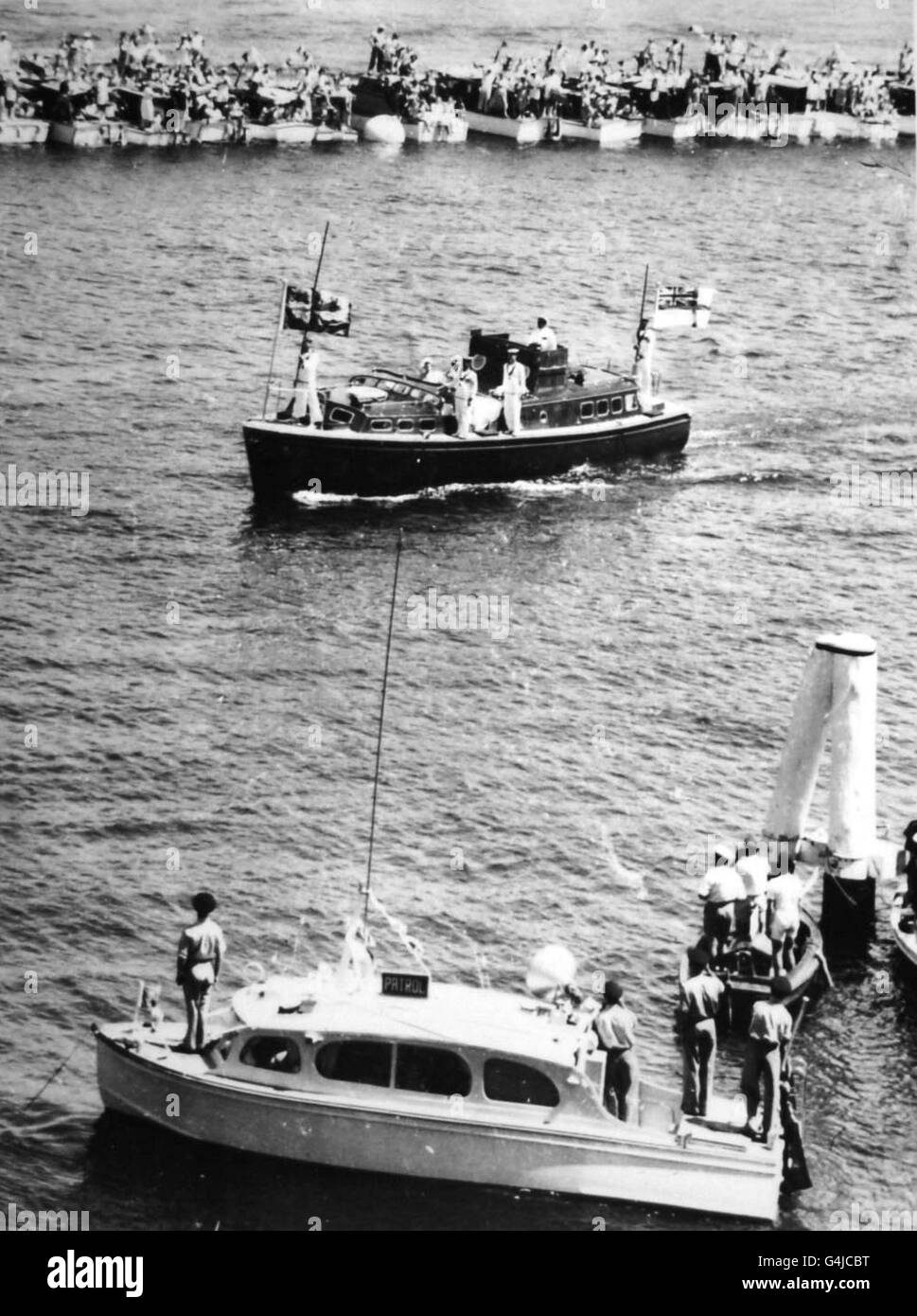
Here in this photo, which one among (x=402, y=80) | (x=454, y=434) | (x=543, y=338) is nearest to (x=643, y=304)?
(x=543, y=338)

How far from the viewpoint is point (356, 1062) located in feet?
61.9

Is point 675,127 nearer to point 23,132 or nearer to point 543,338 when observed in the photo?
point 543,338

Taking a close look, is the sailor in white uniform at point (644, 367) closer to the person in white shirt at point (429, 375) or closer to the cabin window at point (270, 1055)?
the person in white shirt at point (429, 375)

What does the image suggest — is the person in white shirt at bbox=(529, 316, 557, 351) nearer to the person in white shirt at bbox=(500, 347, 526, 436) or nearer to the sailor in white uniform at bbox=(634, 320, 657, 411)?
the person in white shirt at bbox=(500, 347, 526, 436)

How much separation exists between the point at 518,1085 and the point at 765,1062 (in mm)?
2095

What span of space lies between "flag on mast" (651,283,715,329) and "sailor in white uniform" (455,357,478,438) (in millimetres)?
3166

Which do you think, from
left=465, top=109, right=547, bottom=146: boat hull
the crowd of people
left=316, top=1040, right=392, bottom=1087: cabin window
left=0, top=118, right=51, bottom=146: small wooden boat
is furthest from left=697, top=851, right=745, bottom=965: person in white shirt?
left=465, top=109, right=547, bottom=146: boat hull

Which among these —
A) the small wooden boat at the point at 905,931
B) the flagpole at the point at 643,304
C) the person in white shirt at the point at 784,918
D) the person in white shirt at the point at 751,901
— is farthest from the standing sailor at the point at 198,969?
the flagpole at the point at 643,304

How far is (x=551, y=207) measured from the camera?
149 feet

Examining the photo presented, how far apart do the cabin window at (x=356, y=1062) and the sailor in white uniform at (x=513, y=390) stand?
65.9 ft

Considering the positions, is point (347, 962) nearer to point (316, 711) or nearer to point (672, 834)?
point (672, 834)

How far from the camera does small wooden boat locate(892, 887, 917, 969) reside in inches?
903

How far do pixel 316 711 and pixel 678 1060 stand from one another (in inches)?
323
